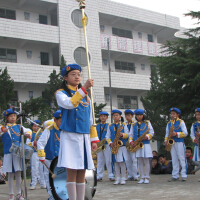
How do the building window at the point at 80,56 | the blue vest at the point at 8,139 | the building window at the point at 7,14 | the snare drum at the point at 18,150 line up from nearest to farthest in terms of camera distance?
the snare drum at the point at 18,150 → the blue vest at the point at 8,139 → the building window at the point at 7,14 → the building window at the point at 80,56

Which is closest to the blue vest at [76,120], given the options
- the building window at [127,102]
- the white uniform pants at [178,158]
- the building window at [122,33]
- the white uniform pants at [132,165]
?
the white uniform pants at [178,158]

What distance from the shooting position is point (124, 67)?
30984mm

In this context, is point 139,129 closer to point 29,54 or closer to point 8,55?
point 8,55

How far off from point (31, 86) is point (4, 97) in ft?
32.5

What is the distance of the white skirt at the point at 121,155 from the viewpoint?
9292 millimetres

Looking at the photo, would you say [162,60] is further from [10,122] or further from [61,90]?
[61,90]

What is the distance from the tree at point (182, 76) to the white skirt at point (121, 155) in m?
6.31

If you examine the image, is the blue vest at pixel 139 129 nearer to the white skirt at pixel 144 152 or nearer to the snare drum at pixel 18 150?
the white skirt at pixel 144 152

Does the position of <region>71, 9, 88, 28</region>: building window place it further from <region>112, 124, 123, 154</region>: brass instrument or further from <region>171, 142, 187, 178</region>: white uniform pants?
<region>171, 142, 187, 178</region>: white uniform pants

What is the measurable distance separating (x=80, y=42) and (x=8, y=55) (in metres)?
6.22

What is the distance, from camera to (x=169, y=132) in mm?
9281

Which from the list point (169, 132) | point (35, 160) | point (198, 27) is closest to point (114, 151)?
point (169, 132)

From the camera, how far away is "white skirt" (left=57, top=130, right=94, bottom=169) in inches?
159

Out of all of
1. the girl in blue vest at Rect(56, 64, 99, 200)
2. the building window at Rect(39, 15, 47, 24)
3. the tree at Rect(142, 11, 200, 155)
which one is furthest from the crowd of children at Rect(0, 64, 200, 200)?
the building window at Rect(39, 15, 47, 24)
